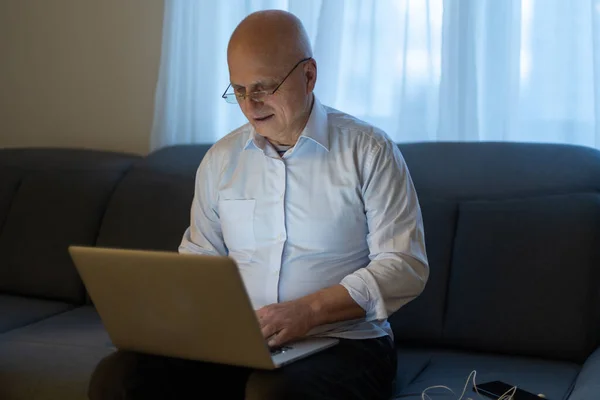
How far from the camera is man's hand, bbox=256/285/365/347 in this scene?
1.70 metres

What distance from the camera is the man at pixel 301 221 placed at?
1737 millimetres

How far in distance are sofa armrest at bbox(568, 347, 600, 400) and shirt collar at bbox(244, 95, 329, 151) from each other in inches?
30.5

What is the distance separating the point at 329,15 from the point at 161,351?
4.65ft

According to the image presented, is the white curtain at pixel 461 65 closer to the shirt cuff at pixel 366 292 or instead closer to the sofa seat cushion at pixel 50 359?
the shirt cuff at pixel 366 292

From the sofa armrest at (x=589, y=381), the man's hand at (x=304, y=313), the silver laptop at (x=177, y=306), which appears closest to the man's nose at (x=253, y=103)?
the man's hand at (x=304, y=313)

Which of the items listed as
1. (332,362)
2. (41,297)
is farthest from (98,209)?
(332,362)

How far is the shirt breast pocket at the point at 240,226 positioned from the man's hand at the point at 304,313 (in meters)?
0.27

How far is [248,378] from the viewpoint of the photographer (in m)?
1.64

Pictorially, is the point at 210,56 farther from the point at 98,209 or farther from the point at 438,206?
A: the point at 438,206

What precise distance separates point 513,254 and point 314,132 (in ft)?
2.09

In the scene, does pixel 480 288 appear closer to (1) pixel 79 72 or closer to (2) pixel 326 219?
(2) pixel 326 219

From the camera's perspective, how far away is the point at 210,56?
2.96 metres

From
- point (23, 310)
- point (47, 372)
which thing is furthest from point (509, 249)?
point (23, 310)

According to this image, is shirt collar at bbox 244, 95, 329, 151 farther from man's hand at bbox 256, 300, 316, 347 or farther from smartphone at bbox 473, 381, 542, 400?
smartphone at bbox 473, 381, 542, 400
